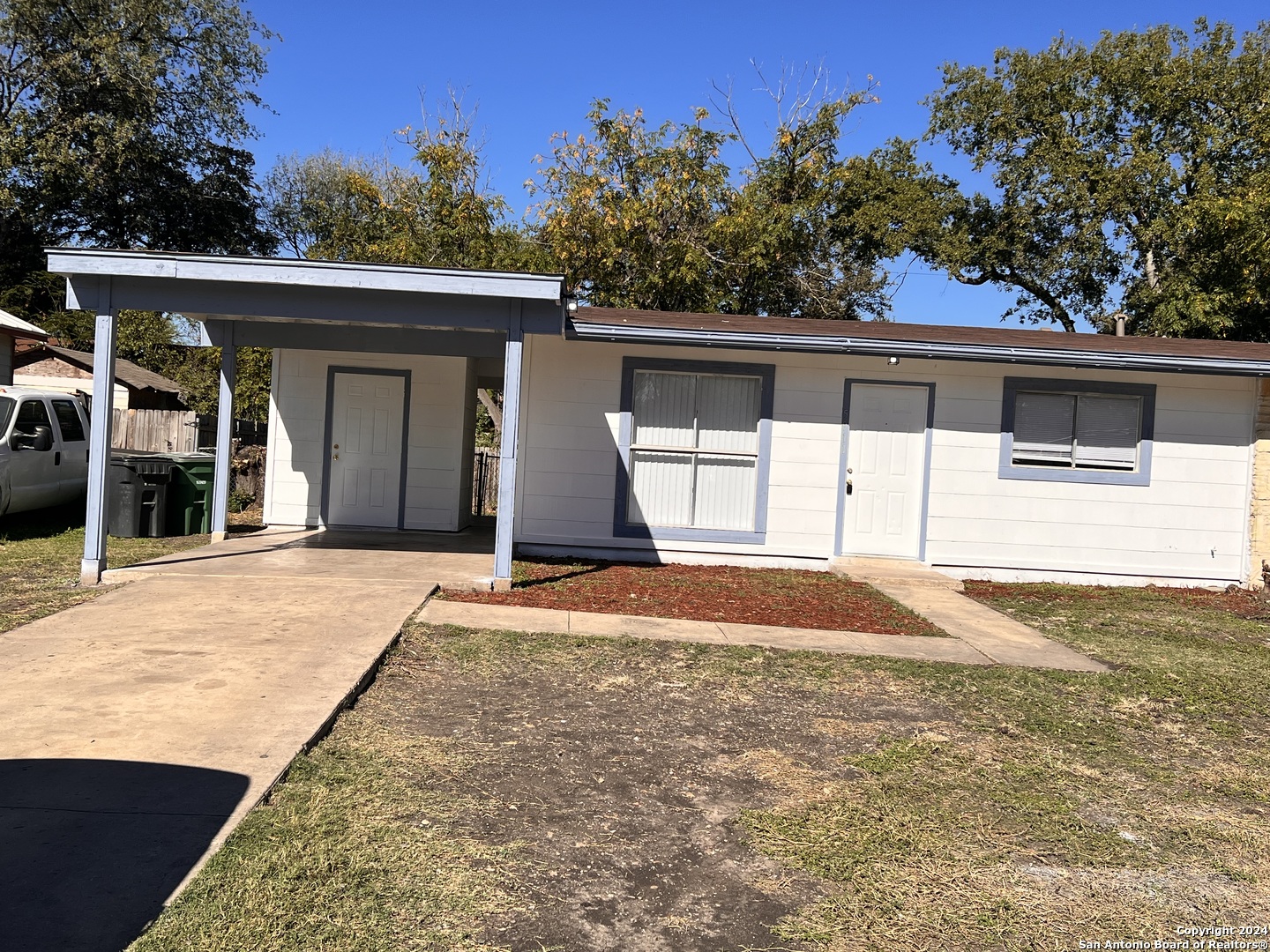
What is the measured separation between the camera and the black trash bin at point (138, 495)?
12461 mm

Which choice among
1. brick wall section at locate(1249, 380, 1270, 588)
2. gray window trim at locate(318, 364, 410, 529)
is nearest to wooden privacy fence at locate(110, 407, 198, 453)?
gray window trim at locate(318, 364, 410, 529)

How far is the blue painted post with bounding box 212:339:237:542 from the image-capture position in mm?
12164

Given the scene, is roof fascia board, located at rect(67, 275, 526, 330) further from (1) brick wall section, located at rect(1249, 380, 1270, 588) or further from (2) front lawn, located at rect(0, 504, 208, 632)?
(1) brick wall section, located at rect(1249, 380, 1270, 588)

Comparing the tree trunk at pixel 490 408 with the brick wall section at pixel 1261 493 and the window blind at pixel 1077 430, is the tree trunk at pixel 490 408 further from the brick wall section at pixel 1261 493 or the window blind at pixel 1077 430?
the brick wall section at pixel 1261 493

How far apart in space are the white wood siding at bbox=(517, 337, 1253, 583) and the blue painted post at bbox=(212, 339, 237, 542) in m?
3.70

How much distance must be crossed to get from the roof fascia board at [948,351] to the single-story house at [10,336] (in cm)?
1160

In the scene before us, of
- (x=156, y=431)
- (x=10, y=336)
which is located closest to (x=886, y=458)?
(x=156, y=431)

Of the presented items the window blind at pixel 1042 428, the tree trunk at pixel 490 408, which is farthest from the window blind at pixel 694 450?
the tree trunk at pixel 490 408

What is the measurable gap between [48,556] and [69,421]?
3.72 metres

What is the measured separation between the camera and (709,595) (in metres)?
10.3

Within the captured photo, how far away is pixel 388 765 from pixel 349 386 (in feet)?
32.5

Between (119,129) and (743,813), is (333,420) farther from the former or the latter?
(119,129)

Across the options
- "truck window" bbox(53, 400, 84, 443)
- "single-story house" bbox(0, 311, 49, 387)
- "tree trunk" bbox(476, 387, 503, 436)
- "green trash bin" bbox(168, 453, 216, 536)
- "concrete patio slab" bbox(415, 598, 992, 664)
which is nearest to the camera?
"concrete patio slab" bbox(415, 598, 992, 664)

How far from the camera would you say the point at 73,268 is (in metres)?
8.82
